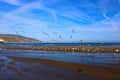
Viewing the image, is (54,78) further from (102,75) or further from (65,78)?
(102,75)

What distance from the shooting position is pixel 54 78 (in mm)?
18688

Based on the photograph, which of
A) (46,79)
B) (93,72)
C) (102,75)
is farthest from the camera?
(93,72)

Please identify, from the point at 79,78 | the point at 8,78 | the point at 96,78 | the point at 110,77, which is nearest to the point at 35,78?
the point at 8,78

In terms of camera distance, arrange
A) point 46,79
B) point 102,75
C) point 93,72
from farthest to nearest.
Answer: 1. point 93,72
2. point 102,75
3. point 46,79

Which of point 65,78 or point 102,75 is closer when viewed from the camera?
point 65,78

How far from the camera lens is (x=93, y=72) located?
2142 centimetres

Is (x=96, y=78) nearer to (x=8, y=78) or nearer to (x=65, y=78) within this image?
(x=65, y=78)

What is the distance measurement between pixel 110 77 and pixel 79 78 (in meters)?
2.67

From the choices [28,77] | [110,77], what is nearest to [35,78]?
[28,77]

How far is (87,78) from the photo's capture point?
60.6 ft

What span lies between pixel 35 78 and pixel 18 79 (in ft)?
4.65

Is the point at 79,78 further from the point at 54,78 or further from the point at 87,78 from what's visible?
the point at 54,78

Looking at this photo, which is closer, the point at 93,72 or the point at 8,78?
the point at 8,78

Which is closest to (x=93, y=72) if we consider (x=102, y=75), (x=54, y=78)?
(x=102, y=75)
